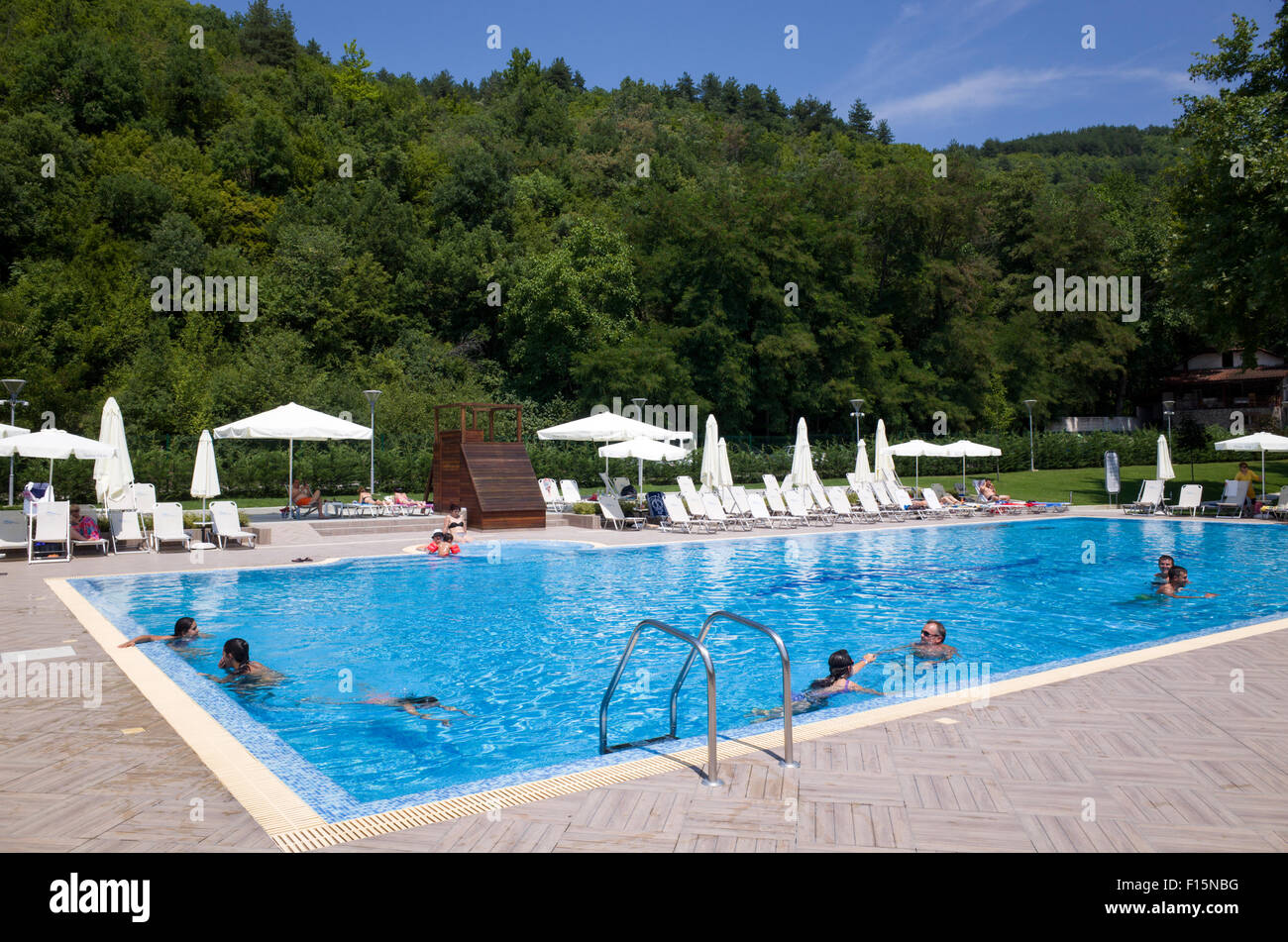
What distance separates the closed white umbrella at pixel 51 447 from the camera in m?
14.4

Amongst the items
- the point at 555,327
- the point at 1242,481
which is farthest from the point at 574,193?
the point at 1242,481

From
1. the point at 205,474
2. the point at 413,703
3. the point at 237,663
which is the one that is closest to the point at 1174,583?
the point at 413,703

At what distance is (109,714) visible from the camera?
18.6 feet

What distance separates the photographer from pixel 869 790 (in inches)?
165

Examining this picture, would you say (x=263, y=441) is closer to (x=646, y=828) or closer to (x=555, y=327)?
(x=555, y=327)

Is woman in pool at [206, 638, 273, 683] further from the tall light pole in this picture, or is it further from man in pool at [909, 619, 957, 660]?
the tall light pole

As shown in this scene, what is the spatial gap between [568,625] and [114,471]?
1031 cm

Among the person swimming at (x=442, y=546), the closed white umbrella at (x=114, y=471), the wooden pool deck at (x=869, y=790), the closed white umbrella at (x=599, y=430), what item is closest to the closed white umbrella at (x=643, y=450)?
the closed white umbrella at (x=599, y=430)

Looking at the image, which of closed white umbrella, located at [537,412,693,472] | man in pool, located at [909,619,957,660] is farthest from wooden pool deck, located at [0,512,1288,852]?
closed white umbrella, located at [537,412,693,472]

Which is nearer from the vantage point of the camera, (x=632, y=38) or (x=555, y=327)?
(x=632, y=38)

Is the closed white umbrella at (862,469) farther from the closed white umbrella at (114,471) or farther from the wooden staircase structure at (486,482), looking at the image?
the closed white umbrella at (114,471)

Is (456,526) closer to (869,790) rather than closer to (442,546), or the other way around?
(442,546)

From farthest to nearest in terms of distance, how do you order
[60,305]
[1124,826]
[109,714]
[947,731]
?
[60,305] < [109,714] < [947,731] < [1124,826]
